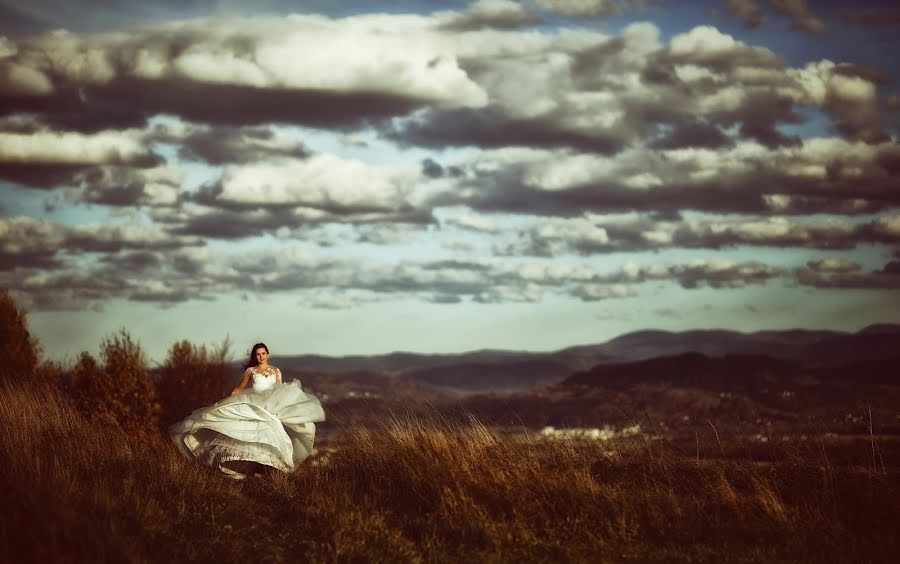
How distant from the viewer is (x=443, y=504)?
12.7m

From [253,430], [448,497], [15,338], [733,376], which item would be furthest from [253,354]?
[733,376]

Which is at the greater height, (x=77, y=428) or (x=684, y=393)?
(x=77, y=428)

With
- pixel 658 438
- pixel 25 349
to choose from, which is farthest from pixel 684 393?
pixel 658 438

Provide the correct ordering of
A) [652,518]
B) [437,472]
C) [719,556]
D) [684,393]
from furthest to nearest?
[684,393] < [437,472] < [652,518] < [719,556]

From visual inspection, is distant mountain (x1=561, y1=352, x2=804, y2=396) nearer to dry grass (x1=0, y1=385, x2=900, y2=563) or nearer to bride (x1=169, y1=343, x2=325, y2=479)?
bride (x1=169, y1=343, x2=325, y2=479)

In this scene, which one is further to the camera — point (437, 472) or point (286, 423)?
point (286, 423)

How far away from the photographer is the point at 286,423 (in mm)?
16562

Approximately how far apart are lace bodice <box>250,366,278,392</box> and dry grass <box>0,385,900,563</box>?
64.2 inches

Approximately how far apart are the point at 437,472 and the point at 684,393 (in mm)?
169431

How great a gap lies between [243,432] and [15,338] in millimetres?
24790

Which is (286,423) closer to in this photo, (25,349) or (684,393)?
(25,349)

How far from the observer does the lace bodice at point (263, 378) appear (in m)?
16.8

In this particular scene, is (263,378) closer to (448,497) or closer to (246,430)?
(246,430)

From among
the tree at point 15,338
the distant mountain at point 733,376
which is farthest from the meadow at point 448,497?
the distant mountain at point 733,376
